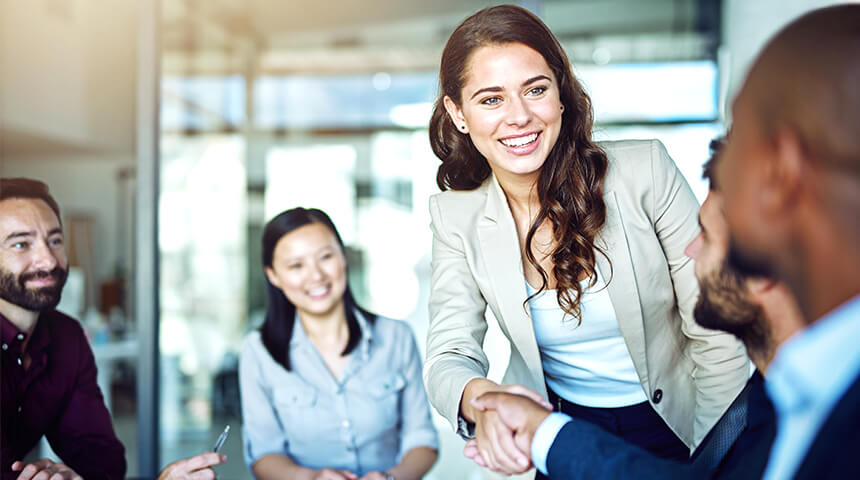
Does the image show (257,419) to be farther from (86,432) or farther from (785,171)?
(785,171)

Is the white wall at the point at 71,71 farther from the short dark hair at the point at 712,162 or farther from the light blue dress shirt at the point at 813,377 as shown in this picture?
the light blue dress shirt at the point at 813,377

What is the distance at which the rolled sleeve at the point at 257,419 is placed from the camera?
2.08 metres

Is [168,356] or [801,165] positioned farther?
[168,356]

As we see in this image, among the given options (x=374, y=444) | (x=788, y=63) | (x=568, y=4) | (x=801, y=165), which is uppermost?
(x=568, y=4)

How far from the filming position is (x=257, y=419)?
2098 millimetres

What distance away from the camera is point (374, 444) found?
84.4 inches

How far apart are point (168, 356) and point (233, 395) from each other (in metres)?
0.65

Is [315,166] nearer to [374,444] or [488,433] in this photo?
[374,444]

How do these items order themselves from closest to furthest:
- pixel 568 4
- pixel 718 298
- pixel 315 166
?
pixel 718 298 → pixel 568 4 → pixel 315 166

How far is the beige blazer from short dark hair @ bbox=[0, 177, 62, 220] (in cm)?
98

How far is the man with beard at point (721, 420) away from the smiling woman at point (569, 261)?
0.28 meters

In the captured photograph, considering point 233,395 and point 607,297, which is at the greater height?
point 607,297

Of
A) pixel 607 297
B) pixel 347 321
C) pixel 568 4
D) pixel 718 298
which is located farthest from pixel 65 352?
pixel 568 4

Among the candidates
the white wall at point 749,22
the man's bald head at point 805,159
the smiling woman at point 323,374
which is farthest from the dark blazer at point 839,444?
the white wall at point 749,22
